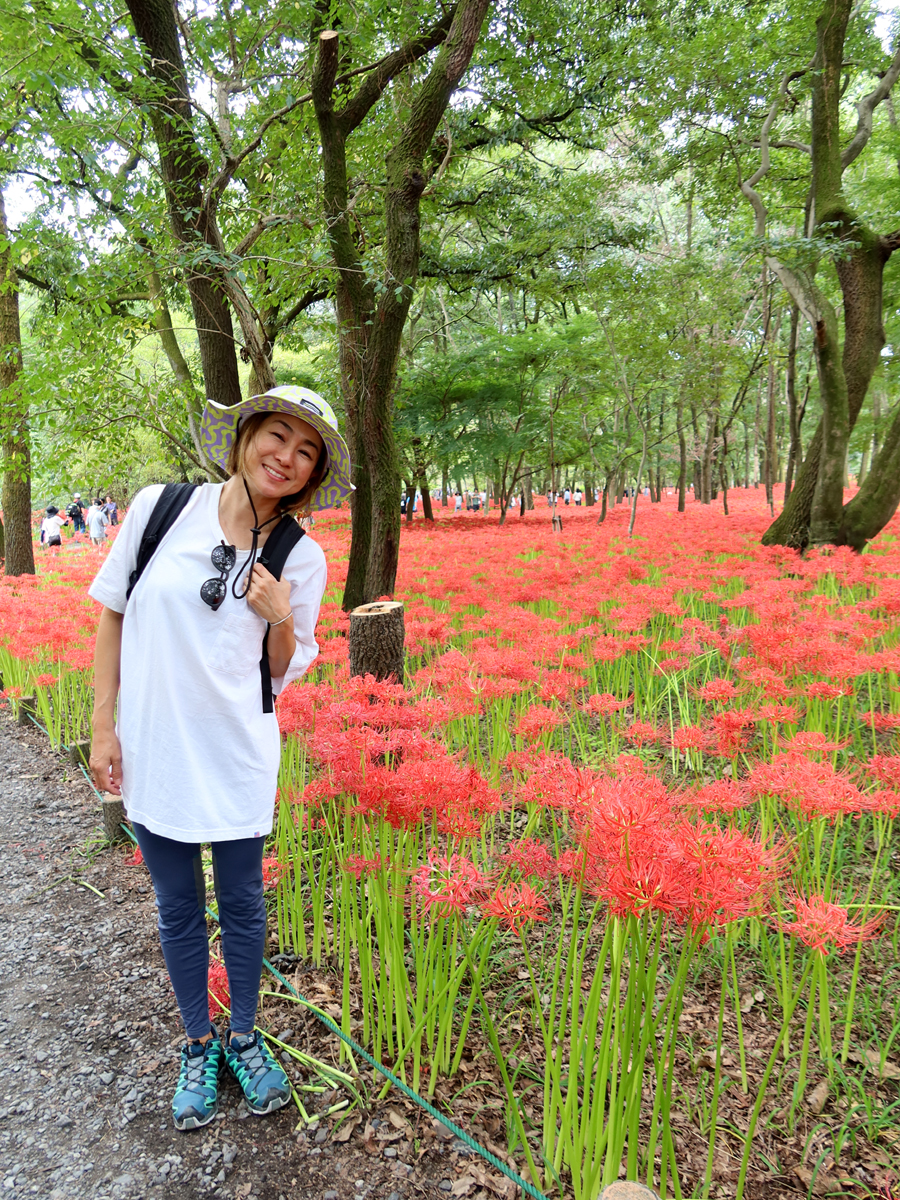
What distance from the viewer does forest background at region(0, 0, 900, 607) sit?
16.5ft

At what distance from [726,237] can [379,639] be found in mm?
7186

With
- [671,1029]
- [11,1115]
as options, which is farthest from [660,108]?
[11,1115]

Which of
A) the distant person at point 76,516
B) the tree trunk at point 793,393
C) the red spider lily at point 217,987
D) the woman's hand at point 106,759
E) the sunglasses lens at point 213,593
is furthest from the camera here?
the distant person at point 76,516

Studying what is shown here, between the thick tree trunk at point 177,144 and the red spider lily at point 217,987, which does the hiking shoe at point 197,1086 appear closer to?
the red spider lily at point 217,987

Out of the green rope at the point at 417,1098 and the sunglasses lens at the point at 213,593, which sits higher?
the sunglasses lens at the point at 213,593

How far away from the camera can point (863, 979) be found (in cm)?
240

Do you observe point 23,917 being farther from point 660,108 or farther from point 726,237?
point 660,108

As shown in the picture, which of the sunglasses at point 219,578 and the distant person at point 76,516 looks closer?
the sunglasses at point 219,578

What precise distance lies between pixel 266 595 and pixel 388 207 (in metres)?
4.91

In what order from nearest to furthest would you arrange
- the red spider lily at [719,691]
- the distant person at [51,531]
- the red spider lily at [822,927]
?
the red spider lily at [822,927] → the red spider lily at [719,691] → the distant person at [51,531]

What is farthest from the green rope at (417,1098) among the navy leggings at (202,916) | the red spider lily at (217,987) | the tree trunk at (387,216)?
the tree trunk at (387,216)

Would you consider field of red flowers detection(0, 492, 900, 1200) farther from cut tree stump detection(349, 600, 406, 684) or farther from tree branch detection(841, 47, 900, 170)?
tree branch detection(841, 47, 900, 170)

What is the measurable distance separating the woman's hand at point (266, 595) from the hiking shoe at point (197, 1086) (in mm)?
1421

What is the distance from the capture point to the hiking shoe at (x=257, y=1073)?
76.4 inches
